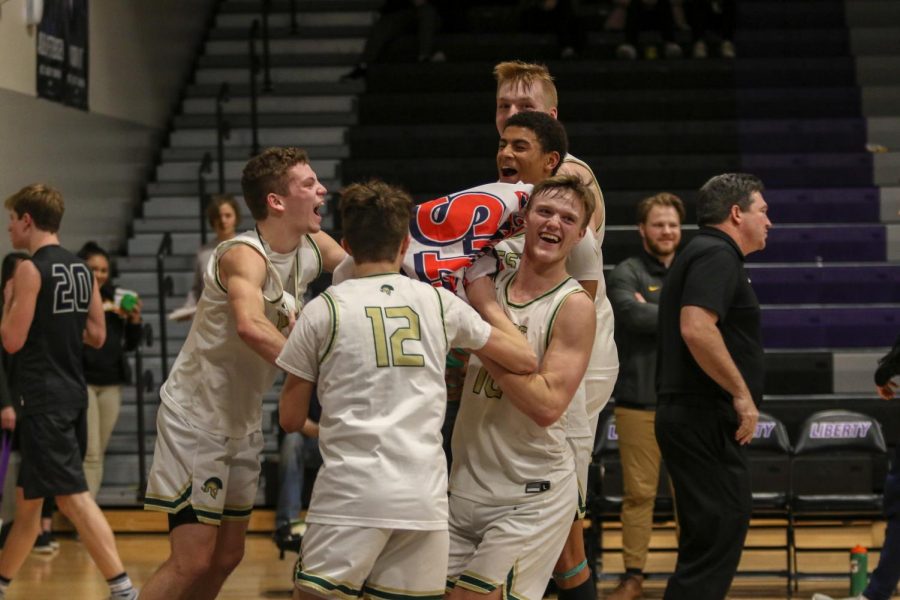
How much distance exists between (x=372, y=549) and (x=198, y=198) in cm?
740

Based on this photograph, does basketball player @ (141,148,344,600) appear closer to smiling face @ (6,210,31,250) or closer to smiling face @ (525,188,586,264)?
smiling face @ (525,188,586,264)

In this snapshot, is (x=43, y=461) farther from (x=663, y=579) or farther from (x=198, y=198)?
(x=198, y=198)

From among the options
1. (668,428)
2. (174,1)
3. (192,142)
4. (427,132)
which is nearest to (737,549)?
(668,428)

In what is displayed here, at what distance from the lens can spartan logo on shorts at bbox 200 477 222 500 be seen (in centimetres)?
414

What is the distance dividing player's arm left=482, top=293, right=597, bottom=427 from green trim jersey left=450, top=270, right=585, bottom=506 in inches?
1.4

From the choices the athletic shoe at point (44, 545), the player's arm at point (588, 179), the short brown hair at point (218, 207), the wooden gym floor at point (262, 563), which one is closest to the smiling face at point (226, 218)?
the short brown hair at point (218, 207)

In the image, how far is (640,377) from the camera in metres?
6.38

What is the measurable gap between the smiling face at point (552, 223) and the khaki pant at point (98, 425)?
470cm

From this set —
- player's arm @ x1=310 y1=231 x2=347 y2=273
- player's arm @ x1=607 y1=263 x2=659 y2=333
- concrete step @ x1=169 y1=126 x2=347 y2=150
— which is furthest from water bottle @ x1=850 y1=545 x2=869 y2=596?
concrete step @ x1=169 y1=126 x2=347 y2=150

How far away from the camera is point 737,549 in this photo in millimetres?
4637

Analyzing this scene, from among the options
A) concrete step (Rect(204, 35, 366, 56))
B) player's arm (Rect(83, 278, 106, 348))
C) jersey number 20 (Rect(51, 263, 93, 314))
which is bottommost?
player's arm (Rect(83, 278, 106, 348))

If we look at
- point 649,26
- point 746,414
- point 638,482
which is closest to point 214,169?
point 649,26

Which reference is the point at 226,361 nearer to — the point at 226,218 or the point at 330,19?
the point at 226,218

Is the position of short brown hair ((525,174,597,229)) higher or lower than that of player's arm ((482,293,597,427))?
Result: higher
